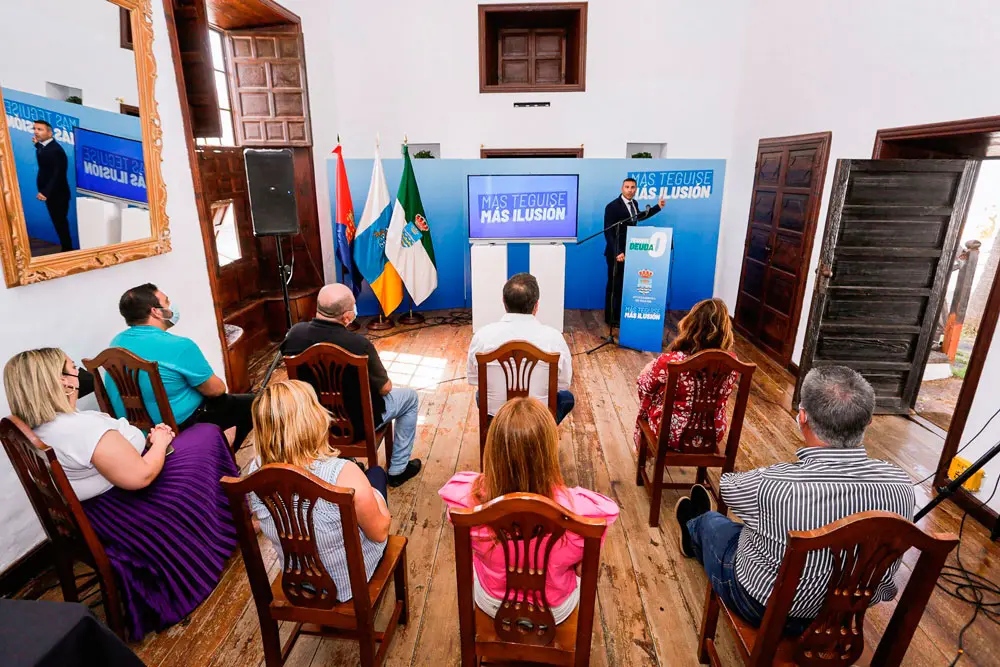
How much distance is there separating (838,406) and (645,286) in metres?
3.44

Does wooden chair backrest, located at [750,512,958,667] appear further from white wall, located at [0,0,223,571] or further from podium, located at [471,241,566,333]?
podium, located at [471,241,566,333]

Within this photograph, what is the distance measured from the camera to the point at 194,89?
10.8 ft

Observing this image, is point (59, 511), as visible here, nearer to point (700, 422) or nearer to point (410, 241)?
point (700, 422)

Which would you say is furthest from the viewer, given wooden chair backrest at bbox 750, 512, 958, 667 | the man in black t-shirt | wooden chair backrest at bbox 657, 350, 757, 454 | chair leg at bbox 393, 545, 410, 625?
the man in black t-shirt

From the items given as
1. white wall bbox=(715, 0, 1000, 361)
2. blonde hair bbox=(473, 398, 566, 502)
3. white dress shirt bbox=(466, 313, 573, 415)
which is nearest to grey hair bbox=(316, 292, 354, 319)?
white dress shirt bbox=(466, 313, 573, 415)

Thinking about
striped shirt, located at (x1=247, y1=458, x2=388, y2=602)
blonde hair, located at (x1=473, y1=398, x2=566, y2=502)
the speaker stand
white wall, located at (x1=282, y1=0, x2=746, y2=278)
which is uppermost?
white wall, located at (x1=282, y1=0, x2=746, y2=278)

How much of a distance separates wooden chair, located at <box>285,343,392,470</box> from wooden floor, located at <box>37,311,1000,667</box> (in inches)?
16.7

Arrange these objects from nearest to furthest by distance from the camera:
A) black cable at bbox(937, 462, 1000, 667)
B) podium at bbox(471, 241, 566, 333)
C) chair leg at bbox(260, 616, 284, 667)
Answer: chair leg at bbox(260, 616, 284, 667) → black cable at bbox(937, 462, 1000, 667) → podium at bbox(471, 241, 566, 333)

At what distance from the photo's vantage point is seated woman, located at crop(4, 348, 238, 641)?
1684 mm

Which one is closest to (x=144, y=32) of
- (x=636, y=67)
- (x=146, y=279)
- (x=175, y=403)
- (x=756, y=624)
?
(x=146, y=279)

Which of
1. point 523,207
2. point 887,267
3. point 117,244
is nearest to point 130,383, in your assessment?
point 117,244

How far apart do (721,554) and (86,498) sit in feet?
7.00

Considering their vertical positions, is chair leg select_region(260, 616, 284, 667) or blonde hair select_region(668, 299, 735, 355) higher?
blonde hair select_region(668, 299, 735, 355)

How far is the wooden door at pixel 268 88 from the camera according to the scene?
518 cm
